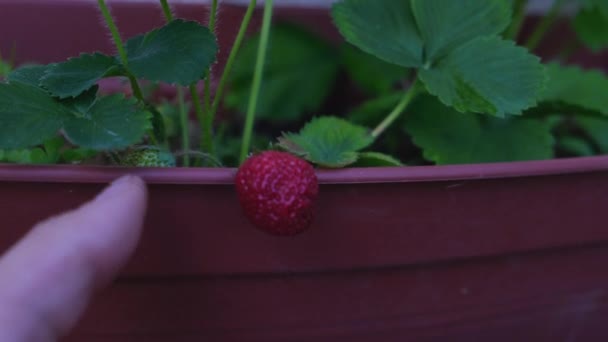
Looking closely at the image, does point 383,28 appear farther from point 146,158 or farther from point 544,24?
point 544,24

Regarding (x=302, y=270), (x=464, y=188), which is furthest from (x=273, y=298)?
(x=464, y=188)

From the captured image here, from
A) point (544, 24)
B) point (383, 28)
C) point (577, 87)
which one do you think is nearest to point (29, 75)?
point (383, 28)

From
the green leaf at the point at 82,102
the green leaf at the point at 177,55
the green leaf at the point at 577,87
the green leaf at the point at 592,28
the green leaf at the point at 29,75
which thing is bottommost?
the green leaf at the point at 577,87

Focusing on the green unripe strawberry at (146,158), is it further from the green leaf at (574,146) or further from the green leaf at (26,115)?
the green leaf at (574,146)

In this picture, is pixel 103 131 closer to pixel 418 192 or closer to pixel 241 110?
pixel 418 192

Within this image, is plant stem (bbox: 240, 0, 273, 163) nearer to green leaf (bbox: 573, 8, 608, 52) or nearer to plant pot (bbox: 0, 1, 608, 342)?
plant pot (bbox: 0, 1, 608, 342)

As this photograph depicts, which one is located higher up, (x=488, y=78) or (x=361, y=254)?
(x=488, y=78)

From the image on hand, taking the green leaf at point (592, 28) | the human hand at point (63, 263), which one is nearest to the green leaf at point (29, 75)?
the human hand at point (63, 263)
